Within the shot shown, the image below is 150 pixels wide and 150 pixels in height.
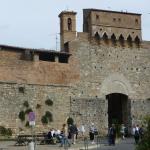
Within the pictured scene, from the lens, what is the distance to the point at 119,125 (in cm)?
4325

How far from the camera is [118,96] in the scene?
149 ft

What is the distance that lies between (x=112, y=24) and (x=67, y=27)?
3.81 m

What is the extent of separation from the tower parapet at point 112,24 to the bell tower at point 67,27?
4.62ft

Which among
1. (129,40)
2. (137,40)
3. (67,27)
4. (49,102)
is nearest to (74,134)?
(49,102)

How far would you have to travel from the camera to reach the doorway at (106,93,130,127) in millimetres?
44156

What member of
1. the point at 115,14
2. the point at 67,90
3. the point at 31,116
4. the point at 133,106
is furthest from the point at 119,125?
the point at 31,116

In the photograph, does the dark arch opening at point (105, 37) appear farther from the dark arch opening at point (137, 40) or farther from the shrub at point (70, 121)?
the shrub at point (70, 121)

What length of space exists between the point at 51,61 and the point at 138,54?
26.6 ft

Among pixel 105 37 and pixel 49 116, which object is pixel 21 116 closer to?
pixel 49 116

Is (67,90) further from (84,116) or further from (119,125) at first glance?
(119,125)

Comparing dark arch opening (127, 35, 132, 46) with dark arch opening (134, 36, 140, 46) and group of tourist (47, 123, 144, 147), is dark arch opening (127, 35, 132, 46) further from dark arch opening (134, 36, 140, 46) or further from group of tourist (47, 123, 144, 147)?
group of tourist (47, 123, 144, 147)

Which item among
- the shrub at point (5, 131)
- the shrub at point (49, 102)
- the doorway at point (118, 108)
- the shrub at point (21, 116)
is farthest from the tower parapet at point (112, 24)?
the shrub at point (5, 131)

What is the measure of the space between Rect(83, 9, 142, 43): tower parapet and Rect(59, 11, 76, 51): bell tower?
1410mm

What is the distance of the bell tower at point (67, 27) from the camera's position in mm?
41500
